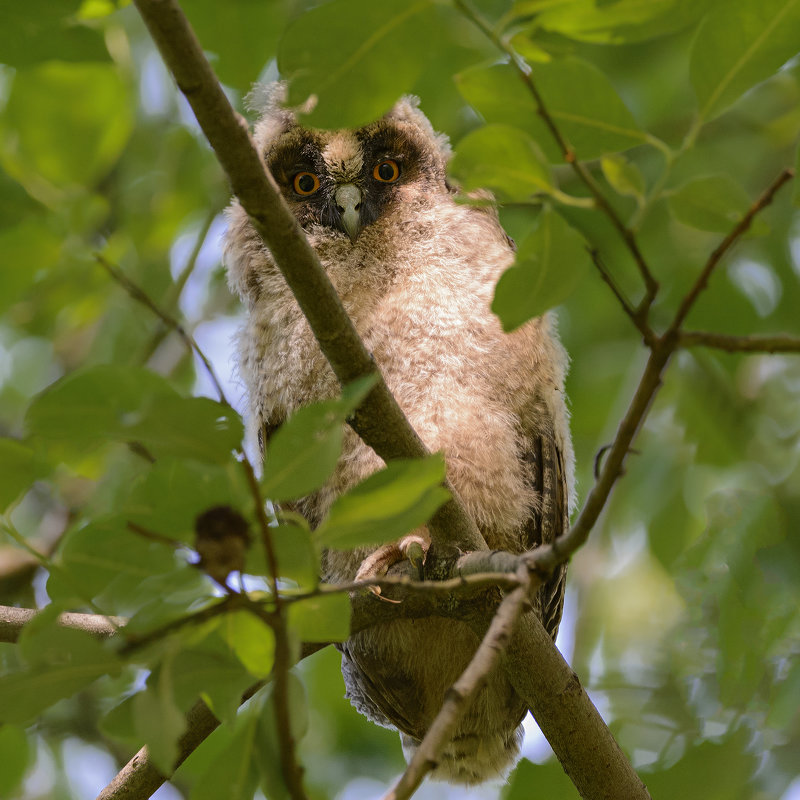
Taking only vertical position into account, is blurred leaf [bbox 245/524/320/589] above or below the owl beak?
below

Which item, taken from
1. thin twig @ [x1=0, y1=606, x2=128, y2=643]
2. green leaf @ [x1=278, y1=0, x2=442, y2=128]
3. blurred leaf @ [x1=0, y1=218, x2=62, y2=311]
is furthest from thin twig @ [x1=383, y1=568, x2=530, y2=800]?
blurred leaf @ [x1=0, y1=218, x2=62, y2=311]

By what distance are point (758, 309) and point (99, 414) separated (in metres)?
2.50

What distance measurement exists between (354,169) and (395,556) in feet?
4.21

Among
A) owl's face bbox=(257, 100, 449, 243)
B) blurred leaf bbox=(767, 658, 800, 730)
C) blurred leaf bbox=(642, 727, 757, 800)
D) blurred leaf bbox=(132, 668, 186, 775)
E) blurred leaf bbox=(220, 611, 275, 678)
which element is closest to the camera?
blurred leaf bbox=(132, 668, 186, 775)

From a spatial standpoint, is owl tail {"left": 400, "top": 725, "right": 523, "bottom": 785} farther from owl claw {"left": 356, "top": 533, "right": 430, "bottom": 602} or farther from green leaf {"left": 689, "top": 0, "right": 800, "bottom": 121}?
green leaf {"left": 689, "top": 0, "right": 800, "bottom": 121}

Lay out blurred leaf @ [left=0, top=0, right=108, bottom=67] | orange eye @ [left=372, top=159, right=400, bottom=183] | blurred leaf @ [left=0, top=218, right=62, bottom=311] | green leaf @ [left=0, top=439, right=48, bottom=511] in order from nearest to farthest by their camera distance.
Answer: green leaf @ [left=0, top=439, right=48, bottom=511] < blurred leaf @ [left=0, top=0, right=108, bottom=67] < blurred leaf @ [left=0, top=218, right=62, bottom=311] < orange eye @ [left=372, top=159, right=400, bottom=183]

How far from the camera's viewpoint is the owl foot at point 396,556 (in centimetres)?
206

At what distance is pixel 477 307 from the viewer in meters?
2.58

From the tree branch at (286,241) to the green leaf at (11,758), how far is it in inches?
46.9

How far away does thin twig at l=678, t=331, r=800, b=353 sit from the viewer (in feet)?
3.95

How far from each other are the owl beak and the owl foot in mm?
975

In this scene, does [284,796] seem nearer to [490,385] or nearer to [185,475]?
[185,475]

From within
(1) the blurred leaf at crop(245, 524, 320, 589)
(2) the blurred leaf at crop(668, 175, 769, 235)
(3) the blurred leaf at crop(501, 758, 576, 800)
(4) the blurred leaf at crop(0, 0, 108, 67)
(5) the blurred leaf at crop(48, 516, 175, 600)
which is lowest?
(3) the blurred leaf at crop(501, 758, 576, 800)

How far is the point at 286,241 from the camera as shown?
158cm
